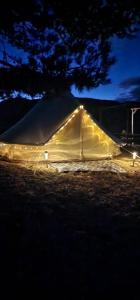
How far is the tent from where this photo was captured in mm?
7949

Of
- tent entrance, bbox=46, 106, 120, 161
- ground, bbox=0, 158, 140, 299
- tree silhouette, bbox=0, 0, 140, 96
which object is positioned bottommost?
ground, bbox=0, 158, 140, 299

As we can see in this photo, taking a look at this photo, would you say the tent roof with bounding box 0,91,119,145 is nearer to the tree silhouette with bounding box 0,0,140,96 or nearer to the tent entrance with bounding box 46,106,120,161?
the tent entrance with bounding box 46,106,120,161

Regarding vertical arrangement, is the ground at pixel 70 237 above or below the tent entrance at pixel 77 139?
below

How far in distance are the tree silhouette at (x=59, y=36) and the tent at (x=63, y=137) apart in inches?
114

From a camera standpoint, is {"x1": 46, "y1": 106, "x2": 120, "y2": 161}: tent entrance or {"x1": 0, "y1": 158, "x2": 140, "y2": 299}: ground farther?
{"x1": 46, "y1": 106, "x2": 120, "y2": 161}: tent entrance

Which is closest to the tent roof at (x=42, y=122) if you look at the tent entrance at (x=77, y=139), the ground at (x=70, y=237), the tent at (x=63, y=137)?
the tent at (x=63, y=137)

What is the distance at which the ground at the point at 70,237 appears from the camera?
2.37m

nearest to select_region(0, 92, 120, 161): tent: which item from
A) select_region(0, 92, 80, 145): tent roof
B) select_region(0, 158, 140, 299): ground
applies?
select_region(0, 92, 80, 145): tent roof

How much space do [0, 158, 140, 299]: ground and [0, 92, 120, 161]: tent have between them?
2.56 meters

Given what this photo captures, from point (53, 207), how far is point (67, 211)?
0.85 ft

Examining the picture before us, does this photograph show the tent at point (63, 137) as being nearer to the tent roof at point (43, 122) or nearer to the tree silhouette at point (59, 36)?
the tent roof at point (43, 122)

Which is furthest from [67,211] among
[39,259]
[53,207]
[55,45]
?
[55,45]

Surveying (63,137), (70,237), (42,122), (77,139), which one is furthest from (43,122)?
(70,237)

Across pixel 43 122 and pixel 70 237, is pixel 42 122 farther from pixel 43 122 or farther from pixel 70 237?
pixel 70 237
